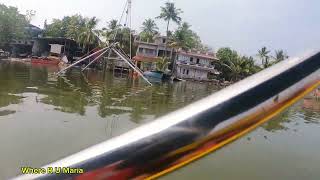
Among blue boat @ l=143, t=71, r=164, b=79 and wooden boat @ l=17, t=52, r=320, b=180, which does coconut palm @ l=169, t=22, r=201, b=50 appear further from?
wooden boat @ l=17, t=52, r=320, b=180

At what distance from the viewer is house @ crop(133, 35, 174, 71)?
50.3 m

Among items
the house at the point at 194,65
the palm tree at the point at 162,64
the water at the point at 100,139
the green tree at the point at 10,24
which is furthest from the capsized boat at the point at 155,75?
the water at the point at 100,139

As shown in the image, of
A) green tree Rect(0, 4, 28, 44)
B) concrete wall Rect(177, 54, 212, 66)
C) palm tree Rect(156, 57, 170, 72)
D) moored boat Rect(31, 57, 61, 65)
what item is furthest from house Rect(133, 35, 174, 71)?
green tree Rect(0, 4, 28, 44)

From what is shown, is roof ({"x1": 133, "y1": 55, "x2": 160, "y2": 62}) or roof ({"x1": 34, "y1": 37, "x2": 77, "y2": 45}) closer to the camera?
roof ({"x1": 133, "y1": 55, "x2": 160, "y2": 62})

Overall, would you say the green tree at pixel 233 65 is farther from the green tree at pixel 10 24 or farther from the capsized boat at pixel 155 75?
the green tree at pixel 10 24

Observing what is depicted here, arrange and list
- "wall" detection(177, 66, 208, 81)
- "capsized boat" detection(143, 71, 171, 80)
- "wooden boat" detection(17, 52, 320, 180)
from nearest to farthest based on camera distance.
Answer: "wooden boat" detection(17, 52, 320, 180) < "capsized boat" detection(143, 71, 171, 80) < "wall" detection(177, 66, 208, 81)

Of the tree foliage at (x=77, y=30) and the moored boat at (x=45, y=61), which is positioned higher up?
the tree foliage at (x=77, y=30)

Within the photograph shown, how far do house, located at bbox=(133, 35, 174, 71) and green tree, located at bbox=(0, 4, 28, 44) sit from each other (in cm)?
1703

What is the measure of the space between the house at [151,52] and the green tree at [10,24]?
17.0 meters

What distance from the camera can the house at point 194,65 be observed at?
162 ft

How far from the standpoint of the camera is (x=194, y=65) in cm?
4997

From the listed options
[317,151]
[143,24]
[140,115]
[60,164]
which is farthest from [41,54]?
[60,164]

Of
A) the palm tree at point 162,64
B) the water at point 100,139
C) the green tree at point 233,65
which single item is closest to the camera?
the water at point 100,139

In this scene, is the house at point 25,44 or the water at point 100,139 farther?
the house at point 25,44
